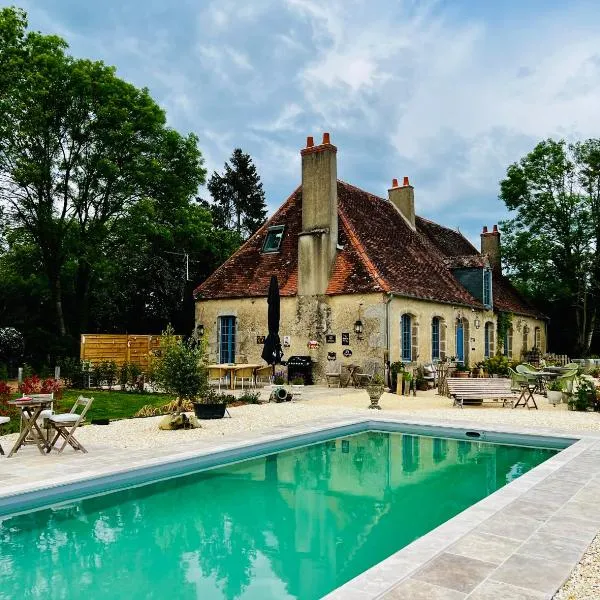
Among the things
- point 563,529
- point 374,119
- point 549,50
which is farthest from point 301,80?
point 563,529

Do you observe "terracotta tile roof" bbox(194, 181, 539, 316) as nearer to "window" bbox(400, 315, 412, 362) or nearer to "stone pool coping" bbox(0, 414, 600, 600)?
"window" bbox(400, 315, 412, 362)

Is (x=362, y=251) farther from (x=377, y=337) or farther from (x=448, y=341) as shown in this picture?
(x=448, y=341)

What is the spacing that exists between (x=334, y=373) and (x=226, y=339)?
196 inches

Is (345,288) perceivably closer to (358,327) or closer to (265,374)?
(358,327)

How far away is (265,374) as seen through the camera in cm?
2008

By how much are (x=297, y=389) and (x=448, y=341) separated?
7.73 m

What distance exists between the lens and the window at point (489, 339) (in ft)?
82.7

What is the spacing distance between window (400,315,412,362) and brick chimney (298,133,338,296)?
3.04m

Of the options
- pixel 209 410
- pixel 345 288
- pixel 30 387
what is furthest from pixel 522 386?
pixel 30 387

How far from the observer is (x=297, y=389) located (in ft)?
55.8

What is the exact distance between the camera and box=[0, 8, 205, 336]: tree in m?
21.6

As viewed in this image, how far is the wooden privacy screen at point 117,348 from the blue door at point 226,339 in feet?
8.09

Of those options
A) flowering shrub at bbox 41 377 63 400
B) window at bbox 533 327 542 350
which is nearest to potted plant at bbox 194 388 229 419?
flowering shrub at bbox 41 377 63 400

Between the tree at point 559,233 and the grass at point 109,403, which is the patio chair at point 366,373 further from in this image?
the tree at point 559,233
